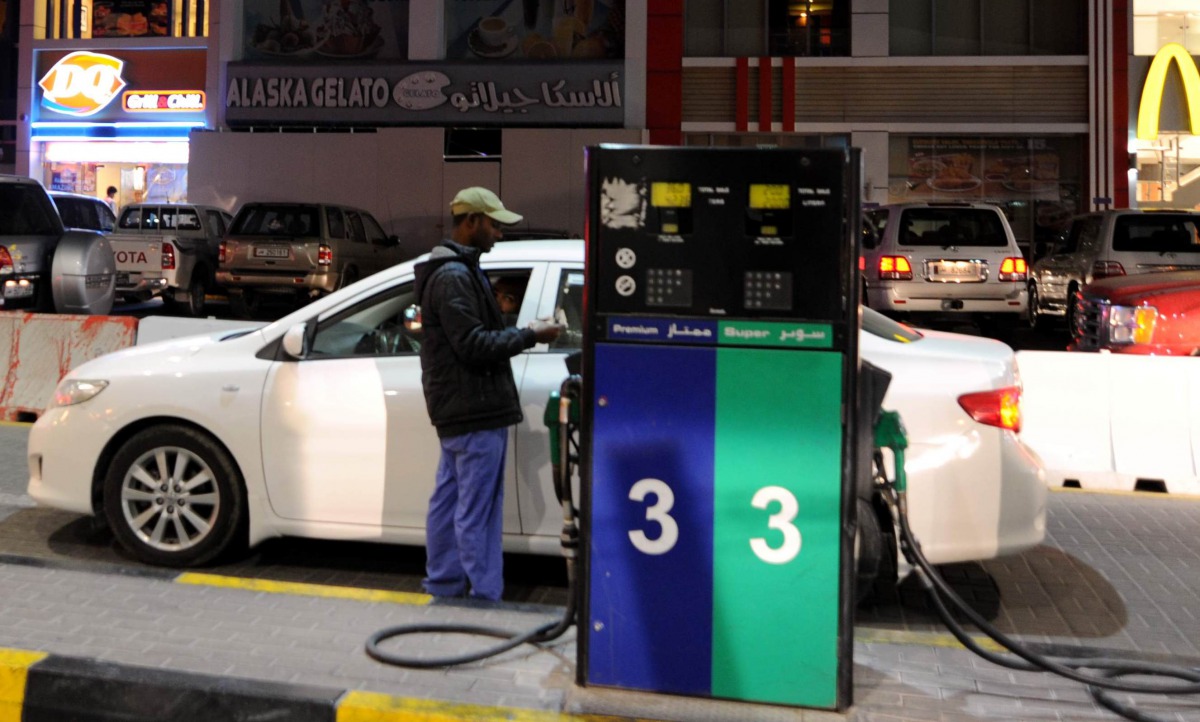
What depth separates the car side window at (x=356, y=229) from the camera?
20641 mm

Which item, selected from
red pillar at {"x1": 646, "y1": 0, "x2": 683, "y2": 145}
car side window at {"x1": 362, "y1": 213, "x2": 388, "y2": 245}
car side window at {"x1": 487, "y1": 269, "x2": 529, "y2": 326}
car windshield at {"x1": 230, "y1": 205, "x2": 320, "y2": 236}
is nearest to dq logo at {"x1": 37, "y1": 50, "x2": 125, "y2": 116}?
car side window at {"x1": 362, "y1": 213, "x2": 388, "y2": 245}

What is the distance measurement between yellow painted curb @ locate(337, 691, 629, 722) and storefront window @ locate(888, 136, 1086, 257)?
22.4m

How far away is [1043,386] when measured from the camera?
859cm

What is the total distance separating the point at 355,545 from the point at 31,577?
6.14 ft

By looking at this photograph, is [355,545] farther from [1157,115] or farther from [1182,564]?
[1157,115]

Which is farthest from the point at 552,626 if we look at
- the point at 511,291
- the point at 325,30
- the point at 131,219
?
the point at 325,30

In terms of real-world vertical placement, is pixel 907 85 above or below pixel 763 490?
above

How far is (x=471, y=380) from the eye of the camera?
520cm

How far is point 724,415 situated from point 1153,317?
21.4 feet

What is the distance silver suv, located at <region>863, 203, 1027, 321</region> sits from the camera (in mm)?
15547

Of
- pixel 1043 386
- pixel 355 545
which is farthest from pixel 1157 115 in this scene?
pixel 355 545

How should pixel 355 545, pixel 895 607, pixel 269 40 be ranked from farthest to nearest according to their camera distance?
pixel 269 40
pixel 355 545
pixel 895 607

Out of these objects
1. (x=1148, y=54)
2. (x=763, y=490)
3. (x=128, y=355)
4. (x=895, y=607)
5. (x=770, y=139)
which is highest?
(x=1148, y=54)

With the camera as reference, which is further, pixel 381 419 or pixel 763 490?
pixel 381 419
